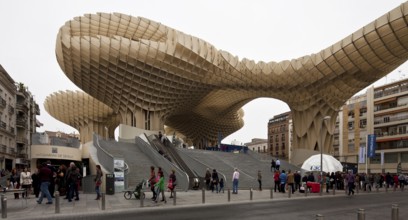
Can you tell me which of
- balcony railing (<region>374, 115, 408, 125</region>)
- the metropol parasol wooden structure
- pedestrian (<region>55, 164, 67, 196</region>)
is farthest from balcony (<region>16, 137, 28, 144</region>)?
balcony railing (<region>374, 115, 408, 125</region>)

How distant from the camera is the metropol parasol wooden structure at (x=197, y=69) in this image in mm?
40938

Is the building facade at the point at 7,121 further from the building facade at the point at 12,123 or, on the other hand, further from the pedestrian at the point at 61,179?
the pedestrian at the point at 61,179

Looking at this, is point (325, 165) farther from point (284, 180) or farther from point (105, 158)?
point (105, 158)

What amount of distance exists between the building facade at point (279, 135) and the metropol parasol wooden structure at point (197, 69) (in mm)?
52101

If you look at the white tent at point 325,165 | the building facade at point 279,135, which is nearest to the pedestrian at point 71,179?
the white tent at point 325,165

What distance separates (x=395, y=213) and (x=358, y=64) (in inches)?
1476

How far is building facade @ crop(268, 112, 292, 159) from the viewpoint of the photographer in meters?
109

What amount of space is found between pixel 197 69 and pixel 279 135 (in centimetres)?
7023

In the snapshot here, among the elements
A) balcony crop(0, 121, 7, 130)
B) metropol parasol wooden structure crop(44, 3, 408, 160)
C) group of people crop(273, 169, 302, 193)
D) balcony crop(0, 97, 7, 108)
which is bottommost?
group of people crop(273, 169, 302, 193)

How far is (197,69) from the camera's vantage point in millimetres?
46750

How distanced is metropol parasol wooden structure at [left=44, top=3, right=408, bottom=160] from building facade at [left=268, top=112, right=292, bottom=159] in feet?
171

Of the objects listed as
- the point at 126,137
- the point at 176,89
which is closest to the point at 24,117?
the point at 126,137

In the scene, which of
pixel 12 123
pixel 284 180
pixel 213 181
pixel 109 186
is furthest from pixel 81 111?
pixel 284 180

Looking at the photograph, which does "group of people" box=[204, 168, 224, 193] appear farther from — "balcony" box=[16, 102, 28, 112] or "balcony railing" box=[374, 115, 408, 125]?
"balcony railing" box=[374, 115, 408, 125]
